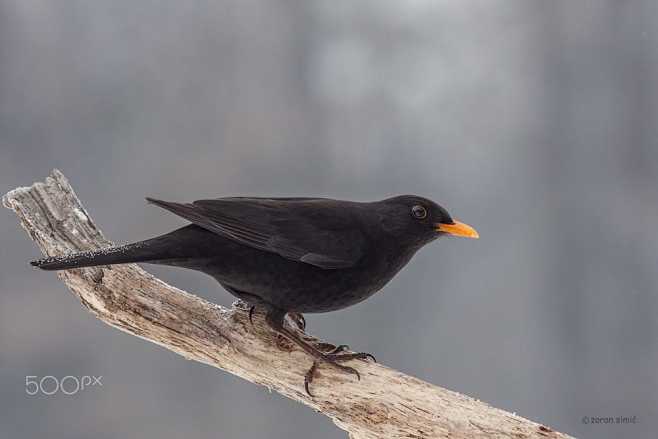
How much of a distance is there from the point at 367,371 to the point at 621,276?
9.26 feet

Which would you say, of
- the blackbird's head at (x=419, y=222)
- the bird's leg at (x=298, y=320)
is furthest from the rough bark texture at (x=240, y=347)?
the blackbird's head at (x=419, y=222)

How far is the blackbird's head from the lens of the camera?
2.75m

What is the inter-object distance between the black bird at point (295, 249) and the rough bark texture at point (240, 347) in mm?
103

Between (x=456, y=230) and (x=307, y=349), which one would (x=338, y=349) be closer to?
(x=307, y=349)

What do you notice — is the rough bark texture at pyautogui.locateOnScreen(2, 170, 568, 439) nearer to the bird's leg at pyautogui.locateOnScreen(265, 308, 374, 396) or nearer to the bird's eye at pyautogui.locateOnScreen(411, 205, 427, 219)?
the bird's leg at pyautogui.locateOnScreen(265, 308, 374, 396)

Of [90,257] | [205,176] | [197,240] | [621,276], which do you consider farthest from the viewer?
[621,276]

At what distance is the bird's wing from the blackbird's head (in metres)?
0.16

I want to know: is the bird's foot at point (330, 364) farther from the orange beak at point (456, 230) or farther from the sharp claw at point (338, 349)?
the orange beak at point (456, 230)

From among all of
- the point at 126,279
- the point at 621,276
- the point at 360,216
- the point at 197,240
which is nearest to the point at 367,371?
the point at 360,216

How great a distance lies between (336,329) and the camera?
4.35m

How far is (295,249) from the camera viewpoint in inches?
102

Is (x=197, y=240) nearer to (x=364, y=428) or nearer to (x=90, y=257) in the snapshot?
(x=90, y=257)

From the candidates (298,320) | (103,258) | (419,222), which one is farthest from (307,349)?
(103,258)

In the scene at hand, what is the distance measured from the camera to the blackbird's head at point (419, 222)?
9.02 feet
